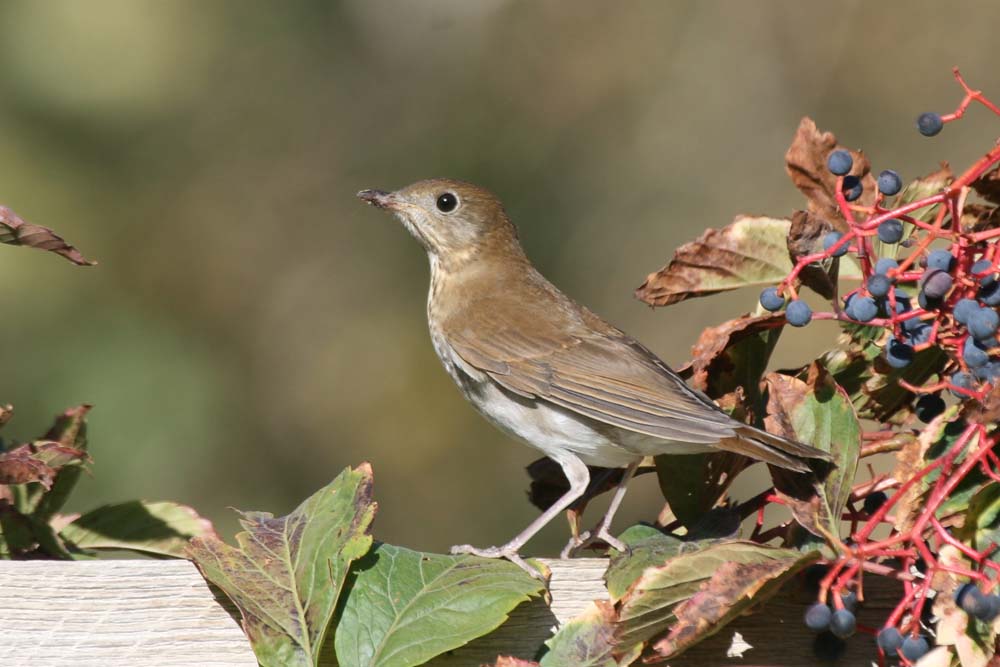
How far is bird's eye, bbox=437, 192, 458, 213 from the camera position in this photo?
3631 mm

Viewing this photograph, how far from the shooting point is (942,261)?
70.8 inches

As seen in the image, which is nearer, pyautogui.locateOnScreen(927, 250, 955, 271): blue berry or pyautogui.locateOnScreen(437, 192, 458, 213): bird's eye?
pyautogui.locateOnScreen(927, 250, 955, 271): blue berry

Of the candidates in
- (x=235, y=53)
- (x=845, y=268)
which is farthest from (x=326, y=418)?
(x=845, y=268)

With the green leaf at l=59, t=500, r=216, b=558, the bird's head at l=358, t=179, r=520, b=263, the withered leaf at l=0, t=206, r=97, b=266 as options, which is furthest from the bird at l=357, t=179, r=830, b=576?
the withered leaf at l=0, t=206, r=97, b=266

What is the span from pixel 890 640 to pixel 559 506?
2.72 feet

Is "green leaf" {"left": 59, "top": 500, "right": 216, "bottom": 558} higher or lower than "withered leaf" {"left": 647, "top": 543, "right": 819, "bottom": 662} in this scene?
lower

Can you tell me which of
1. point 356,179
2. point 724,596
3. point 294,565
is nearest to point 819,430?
point 724,596

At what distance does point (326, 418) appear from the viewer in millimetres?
5398

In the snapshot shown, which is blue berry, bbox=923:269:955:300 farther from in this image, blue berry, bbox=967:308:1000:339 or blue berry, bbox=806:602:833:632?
blue berry, bbox=806:602:833:632

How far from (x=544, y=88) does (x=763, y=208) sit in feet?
3.83

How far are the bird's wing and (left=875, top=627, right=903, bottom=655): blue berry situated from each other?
579 mm

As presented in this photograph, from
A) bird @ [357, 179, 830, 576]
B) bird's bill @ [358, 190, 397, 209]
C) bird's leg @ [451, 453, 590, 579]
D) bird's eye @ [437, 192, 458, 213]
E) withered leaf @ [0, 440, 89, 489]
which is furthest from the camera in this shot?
bird's eye @ [437, 192, 458, 213]

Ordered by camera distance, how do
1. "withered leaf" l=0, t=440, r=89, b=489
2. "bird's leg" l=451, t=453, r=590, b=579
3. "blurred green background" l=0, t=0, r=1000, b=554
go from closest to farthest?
"withered leaf" l=0, t=440, r=89, b=489
"bird's leg" l=451, t=453, r=590, b=579
"blurred green background" l=0, t=0, r=1000, b=554

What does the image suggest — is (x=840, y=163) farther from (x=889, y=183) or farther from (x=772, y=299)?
(x=772, y=299)
